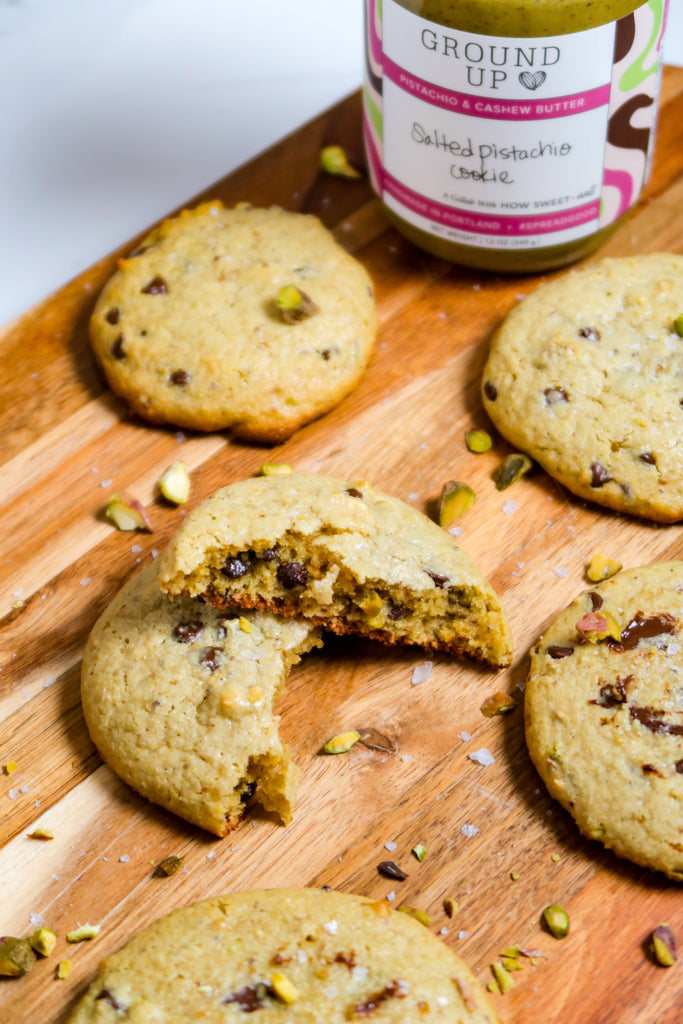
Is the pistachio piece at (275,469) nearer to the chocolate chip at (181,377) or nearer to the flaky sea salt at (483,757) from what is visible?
the chocolate chip at (181,377)

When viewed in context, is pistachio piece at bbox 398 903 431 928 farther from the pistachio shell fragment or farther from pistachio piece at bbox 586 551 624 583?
pistachio piece at bbox 586 551 624 583

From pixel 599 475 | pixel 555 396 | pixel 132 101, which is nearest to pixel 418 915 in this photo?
pixel 599 475

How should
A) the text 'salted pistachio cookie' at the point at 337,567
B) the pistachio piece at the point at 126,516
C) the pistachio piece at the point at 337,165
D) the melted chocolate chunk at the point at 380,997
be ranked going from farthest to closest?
1. the pistachio piece at the point at 337,165
2. the pistachio piece at the point at 126,516
3. the text 'salted pistachio cookie' at the point at 337,567
4. the melted chocolate chunk at the point at 380,997

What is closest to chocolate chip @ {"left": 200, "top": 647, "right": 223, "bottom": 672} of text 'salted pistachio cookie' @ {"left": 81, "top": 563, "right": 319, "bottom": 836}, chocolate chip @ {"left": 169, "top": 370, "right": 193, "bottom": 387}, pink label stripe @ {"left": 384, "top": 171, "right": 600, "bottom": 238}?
text 'salted pistachio cookie' @ {"left": 81, "top": 563, "right": 319, "bottom": 836}

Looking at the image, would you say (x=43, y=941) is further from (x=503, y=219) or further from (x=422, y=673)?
(x=503, y=219)

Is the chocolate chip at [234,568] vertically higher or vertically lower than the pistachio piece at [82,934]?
higher

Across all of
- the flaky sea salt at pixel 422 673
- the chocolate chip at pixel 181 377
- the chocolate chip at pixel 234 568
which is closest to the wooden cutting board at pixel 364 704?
the flaky sea salt at pixel 422 673

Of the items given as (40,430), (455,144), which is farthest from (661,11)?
(40,430)
